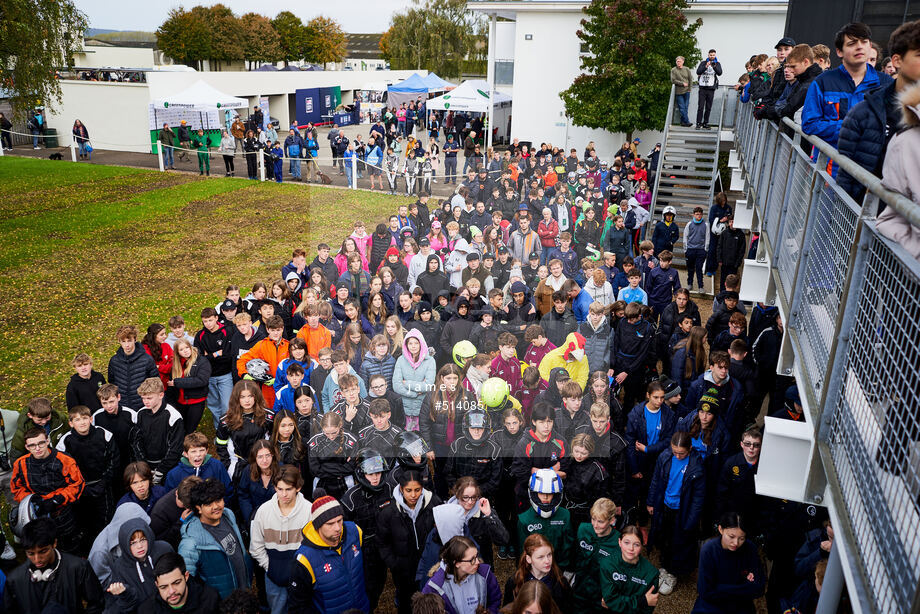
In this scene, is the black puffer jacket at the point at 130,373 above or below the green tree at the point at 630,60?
below

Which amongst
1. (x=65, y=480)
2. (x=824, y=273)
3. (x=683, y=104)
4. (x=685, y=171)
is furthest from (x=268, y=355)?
(x=683, y=104)

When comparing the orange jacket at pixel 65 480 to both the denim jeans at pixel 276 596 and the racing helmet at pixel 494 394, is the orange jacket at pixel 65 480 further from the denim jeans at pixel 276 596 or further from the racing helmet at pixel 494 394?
the racing helmet at pixel 494 394

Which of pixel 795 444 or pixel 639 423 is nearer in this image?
pixel 795 444

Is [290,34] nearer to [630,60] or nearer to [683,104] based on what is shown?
[630,60]

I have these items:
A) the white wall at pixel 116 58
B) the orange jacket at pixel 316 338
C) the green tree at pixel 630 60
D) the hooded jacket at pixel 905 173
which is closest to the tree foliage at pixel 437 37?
the white wall at pixel 116 58

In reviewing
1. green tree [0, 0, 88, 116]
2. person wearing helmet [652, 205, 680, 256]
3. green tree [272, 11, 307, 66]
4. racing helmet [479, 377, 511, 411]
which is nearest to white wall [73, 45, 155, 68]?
green tree [272, 11, 307, 66]

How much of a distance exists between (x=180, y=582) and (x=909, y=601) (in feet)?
13.6

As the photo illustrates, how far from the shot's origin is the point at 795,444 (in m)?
3.66

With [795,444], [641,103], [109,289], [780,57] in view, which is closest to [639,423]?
[795,444]

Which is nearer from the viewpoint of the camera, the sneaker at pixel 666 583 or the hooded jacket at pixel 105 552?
the hooded jacket at pixel 105 552

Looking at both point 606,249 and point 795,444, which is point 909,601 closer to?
point 795,444

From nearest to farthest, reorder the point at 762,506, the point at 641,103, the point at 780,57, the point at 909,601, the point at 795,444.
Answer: the point at 909,601
the point at 795,444
the point at 762,506
the point at 780,57
the point at 641,103

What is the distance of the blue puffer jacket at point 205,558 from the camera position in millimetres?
4926

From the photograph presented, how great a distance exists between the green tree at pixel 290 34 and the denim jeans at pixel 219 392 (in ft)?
221
